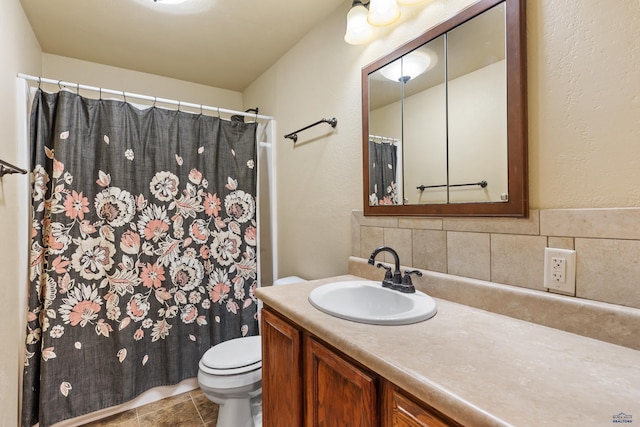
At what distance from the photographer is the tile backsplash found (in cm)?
78

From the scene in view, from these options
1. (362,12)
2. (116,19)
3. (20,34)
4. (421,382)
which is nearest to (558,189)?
(421,382)

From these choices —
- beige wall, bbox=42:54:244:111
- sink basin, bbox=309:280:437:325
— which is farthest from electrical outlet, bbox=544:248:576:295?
beige wall, bbox=42:54:244:111

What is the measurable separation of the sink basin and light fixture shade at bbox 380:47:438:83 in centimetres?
92

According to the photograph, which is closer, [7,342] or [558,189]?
[558,189]

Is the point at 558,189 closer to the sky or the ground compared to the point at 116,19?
closer to the ground

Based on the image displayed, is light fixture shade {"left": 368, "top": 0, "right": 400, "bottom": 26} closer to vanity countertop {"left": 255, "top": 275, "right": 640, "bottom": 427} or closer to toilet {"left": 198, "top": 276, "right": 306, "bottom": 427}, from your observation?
vanity countertop {"left": 255, "top": 275, "right": 640, "bottom": 427}

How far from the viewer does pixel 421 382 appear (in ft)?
2.06

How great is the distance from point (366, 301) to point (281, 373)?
17.4 inches

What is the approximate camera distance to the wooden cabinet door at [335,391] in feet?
2.58

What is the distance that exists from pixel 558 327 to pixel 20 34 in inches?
109

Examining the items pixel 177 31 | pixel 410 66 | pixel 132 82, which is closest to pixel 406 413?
pixel 410 66

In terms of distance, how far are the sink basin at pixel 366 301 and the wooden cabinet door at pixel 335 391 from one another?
0.13 m

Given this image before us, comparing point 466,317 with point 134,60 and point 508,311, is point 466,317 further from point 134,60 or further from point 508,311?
point 134,60

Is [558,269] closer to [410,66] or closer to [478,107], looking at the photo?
[478,107]
